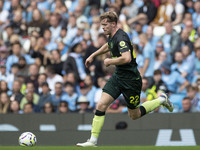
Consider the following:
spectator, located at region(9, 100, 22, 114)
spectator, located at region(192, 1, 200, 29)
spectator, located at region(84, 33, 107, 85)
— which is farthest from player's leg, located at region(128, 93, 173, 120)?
spectator, located at region(192, 1, 200, 29)

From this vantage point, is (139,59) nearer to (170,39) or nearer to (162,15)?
(170,39)

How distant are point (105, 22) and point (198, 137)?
453cm

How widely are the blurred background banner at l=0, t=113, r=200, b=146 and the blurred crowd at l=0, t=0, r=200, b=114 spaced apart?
0.43 m

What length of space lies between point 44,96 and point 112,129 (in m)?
2.18

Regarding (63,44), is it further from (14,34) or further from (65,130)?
(65,130)

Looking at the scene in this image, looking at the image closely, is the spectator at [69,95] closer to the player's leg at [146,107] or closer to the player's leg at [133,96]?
the player's leg at [146,107]

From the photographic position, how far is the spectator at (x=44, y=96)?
13.1 metres

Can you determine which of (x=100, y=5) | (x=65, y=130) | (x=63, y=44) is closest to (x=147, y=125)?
(x=65, y=130)

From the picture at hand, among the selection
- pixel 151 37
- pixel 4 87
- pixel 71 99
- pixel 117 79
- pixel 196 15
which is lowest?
pixel 71 99

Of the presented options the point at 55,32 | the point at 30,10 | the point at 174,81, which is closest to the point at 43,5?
the point at 30,10

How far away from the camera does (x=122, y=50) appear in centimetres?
813

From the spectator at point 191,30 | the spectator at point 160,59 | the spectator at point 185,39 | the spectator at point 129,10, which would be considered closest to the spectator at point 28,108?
the spectator at point 160,59

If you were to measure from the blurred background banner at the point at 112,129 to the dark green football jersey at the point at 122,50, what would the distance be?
3.49m

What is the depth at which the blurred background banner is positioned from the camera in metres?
11.8
